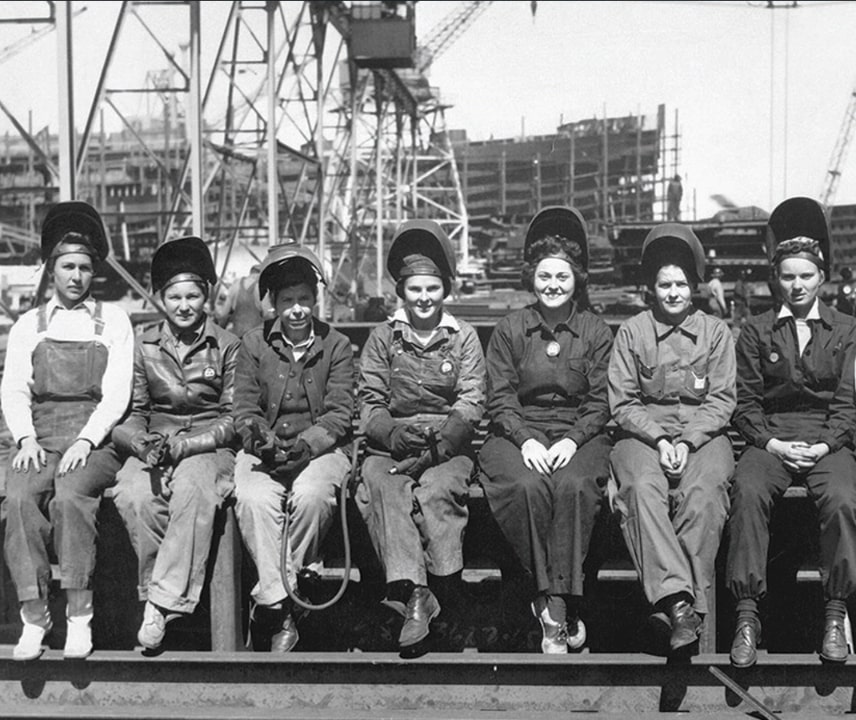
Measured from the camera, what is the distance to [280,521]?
4098 millimetres

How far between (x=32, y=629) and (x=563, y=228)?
A: 9.68ft

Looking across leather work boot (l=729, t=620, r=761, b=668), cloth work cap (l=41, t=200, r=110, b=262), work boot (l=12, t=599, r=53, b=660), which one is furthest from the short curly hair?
work boot (l=12, t=599, r=53, b=660)

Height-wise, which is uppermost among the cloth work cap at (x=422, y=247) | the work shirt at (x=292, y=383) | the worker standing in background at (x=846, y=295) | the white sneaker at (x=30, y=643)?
the cloth work cap at (x=422, y=247)

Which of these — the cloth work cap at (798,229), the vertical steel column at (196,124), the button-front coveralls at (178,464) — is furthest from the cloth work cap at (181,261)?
the vertical steel column at (196,124)

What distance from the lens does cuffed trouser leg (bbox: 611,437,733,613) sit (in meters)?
3.86

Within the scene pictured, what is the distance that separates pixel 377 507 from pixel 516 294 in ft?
94.3

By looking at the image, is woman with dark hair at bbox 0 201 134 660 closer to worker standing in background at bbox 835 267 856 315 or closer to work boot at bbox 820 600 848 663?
work boot at bbox 820 600 848 663

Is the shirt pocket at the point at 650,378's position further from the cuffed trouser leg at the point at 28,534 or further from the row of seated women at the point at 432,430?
the cuffed trouser leg at the point at 28,534

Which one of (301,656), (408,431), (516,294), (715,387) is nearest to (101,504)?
(301,656)

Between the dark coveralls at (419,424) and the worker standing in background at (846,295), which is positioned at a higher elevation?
the worker standing in background at (846,295)

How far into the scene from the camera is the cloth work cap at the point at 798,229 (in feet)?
14.7

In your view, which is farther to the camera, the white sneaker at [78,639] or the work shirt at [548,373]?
the work shirt at [548,373]

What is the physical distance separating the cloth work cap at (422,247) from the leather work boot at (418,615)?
1511 millimetres

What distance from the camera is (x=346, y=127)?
23578 millimetres
